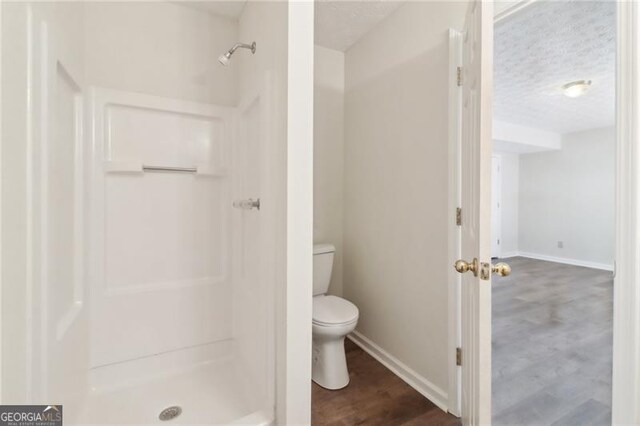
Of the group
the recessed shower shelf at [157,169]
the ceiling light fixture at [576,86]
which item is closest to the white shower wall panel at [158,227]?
the recessed shower shelf at [157,169]

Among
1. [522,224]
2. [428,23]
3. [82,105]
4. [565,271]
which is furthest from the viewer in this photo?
[522,224]

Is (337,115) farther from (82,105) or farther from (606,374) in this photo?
(606,374)

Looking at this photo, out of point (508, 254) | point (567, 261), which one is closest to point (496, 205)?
point (508, 254)

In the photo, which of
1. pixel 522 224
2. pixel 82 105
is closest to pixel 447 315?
pixel 82 105

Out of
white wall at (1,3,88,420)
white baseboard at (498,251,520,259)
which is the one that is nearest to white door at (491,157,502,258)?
white baseboard at (498,251,520,259)

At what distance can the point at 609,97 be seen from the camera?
362cm

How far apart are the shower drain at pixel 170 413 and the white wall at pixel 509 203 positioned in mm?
6446

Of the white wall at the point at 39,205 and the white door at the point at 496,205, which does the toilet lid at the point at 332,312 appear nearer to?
the white wall at the point at 39,205

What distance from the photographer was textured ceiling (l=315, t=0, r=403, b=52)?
189 cm

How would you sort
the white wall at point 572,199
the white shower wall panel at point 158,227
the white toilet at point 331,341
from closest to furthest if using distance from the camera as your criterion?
the white shower wall panel at point 158,227 → the white toilet at point 331,341 → the white wall at point 572,199

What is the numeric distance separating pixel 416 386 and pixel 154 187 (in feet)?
6.59

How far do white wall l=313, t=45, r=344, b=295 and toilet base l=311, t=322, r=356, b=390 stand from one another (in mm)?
715

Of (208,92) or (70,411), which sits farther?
(208,92)

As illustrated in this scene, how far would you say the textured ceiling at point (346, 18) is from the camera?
6.20ft
